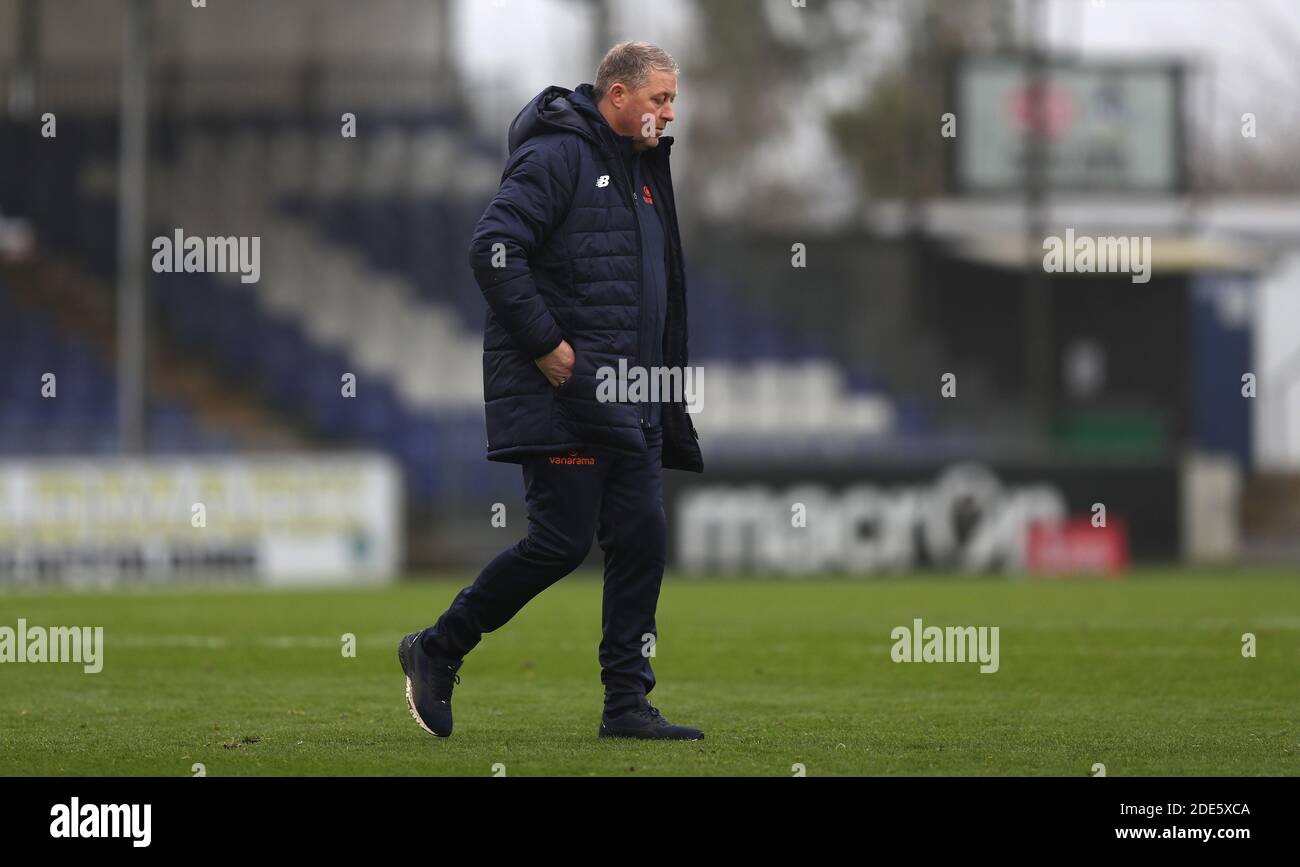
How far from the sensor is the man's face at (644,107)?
5.86 meters

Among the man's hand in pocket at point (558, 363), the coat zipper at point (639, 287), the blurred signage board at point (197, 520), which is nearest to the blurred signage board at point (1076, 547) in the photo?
the blurred signage board at point (197, 520)

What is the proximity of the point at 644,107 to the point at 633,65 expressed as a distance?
13 cm

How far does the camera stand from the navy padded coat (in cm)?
559

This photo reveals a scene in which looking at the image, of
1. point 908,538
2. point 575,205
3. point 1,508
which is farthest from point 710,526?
point 575,205

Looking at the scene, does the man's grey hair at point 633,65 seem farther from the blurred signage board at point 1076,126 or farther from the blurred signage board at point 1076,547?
the blurred signage board at point 1076,126

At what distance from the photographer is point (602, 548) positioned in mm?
5926

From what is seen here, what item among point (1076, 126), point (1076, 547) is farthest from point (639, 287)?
point (1076, 126)

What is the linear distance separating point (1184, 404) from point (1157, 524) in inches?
201

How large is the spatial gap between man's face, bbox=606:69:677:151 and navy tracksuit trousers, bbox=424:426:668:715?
36.4 inches

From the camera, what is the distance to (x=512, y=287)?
18.3 ft

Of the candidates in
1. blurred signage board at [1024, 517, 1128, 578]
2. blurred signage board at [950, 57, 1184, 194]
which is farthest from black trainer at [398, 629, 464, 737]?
blurred signage board at [950, 57, 1184, 194]

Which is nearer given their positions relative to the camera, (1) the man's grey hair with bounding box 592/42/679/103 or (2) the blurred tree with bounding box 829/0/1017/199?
(1) the man's grey hair with bounding box 592/42/679/103

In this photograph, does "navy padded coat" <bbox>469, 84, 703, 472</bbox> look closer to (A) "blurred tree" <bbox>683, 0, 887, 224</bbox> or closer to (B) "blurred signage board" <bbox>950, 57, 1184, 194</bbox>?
(B) "blurred signage board" <bbox>950, 57, 1184, 194</bbox>

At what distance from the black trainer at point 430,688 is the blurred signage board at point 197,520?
37.3 ft
